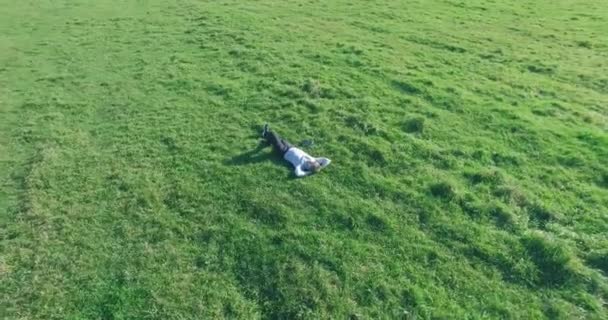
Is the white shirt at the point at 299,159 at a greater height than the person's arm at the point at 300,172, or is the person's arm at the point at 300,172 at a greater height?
the white shirt at the point at 299,159

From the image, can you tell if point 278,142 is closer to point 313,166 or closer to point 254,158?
point 254,158

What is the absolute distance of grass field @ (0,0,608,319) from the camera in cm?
872

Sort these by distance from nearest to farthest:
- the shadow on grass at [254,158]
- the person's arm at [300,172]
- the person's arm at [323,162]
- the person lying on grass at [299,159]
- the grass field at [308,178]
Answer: the grass field at [308,178] → the person's arm at [300,172] → the person lying on grass at [299,159] → the person's arm at [323,162] → the shadow on grass at [254,158]

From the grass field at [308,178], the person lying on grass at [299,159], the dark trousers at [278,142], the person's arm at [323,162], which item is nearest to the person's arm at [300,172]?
the person lying on grass at [299,159]

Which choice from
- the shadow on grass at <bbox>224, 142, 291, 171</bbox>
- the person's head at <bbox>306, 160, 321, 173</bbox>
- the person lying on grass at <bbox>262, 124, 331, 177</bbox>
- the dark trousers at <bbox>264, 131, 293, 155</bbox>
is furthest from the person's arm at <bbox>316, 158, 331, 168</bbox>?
the dark trousers at <bbox>264, 131, 293, 155</bbox>

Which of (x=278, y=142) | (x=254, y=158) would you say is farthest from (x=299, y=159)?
(x=254, y=158)

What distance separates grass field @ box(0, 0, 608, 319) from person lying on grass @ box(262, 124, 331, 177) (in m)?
0.24

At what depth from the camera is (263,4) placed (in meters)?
23.2

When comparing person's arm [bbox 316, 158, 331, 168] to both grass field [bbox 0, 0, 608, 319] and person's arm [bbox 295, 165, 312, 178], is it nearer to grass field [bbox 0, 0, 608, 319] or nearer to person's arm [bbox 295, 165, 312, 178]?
grass field [bbox 0, 0, 608, 319]

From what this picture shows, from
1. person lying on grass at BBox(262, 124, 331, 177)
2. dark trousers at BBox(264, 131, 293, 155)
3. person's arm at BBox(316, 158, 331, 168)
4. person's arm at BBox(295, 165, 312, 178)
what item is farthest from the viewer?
dark trousers at BBox(264, 131, 293, 155)

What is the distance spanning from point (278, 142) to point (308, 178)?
1428 mm

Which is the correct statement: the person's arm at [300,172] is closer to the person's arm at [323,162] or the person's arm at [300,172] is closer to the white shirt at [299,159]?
the white shirt at [299,159]

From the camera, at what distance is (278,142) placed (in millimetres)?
12148

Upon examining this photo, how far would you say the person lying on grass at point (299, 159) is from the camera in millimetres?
11305
